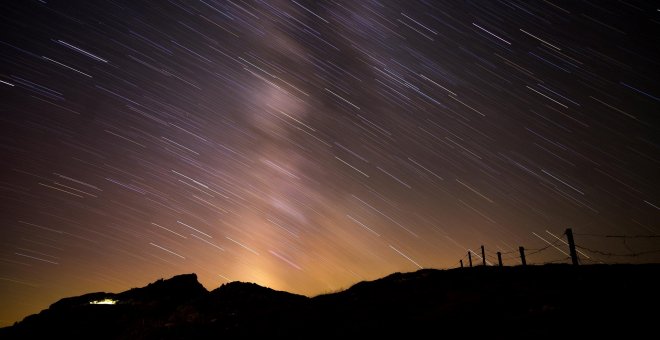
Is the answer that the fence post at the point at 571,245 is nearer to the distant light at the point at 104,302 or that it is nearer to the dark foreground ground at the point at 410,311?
the dark foreground ground at the point at 410,311

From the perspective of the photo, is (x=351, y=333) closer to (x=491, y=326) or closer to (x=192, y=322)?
(x=491, y=326)

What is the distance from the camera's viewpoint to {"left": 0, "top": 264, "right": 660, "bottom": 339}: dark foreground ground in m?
7.16

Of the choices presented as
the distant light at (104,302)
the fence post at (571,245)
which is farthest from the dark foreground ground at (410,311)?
the fence post at (571,245)

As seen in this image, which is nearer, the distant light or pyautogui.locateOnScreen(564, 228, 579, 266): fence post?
pyautogui.locateOnScreen(564, 228, 579, 266): fence post

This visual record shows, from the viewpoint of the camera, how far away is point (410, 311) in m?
9.85

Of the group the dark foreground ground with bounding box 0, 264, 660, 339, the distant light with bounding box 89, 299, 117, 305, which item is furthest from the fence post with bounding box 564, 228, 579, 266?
the distant light with bounding box 89, 299, 117, 305

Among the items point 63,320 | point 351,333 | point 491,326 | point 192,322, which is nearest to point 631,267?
point 491,326

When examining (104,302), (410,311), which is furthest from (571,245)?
(104,302)

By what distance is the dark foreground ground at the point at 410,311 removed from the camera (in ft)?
23.5

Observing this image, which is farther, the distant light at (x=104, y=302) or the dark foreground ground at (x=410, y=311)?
the distant light at (x=104, y=302)

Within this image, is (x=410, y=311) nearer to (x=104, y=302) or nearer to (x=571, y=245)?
(x=571, y=245)

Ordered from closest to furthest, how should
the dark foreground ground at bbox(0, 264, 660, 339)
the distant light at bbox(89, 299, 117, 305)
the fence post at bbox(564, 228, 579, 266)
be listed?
1. the dark foreground ground at bbox(0, 264, 660, 339)
2. the fence post at bbox(564, 228, 579, 266)
3. the distant light at bbox(89, 299, 117, 305)

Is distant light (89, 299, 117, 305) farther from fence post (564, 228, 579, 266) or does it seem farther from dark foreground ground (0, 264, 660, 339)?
fence post (564, 228, 579, 266)

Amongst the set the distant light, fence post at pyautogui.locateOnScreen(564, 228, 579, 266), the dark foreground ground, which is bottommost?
the dark foreground ground
